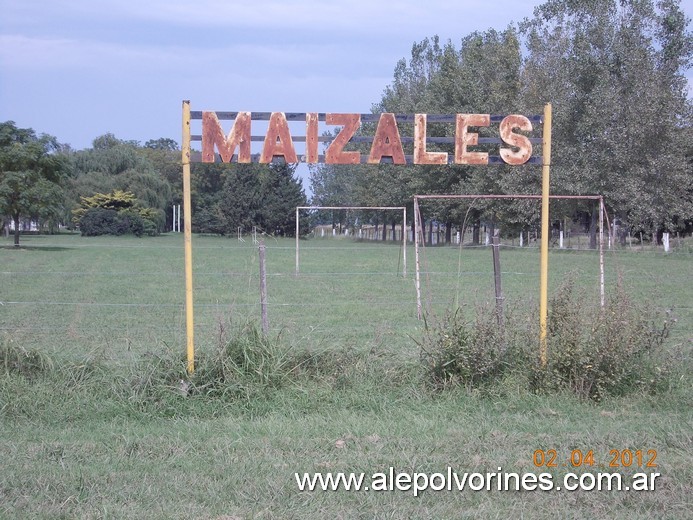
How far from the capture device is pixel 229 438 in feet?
20.4

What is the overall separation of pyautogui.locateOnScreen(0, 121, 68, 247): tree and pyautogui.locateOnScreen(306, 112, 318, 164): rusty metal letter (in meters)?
33.3

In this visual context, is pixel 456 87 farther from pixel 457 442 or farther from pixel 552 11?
pixel 457 442

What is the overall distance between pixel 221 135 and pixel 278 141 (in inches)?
23.1

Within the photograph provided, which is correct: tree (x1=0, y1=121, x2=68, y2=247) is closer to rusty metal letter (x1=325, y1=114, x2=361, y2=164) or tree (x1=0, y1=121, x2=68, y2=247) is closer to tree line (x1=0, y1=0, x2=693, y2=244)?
tree line (x1=0, y1=0, x2=693, y2=244)

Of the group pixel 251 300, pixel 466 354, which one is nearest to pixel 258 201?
pixel 251 300

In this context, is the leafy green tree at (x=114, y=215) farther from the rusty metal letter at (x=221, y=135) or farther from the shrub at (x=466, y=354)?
the shrub at (x=466, y=354)

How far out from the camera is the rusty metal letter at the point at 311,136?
787cm

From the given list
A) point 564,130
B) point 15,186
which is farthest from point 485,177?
point 15,186

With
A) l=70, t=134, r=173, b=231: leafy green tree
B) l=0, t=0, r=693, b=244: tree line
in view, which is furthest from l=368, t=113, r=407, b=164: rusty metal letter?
l=70, t=134, r=173, b=231: leafy green tree

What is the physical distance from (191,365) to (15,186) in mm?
35610

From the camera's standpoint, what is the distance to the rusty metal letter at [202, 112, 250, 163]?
25.2ft

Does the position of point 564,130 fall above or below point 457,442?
above

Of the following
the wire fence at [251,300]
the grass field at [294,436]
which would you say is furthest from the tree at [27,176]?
the grass field at [294,436]

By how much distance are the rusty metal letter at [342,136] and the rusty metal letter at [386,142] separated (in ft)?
0.70
